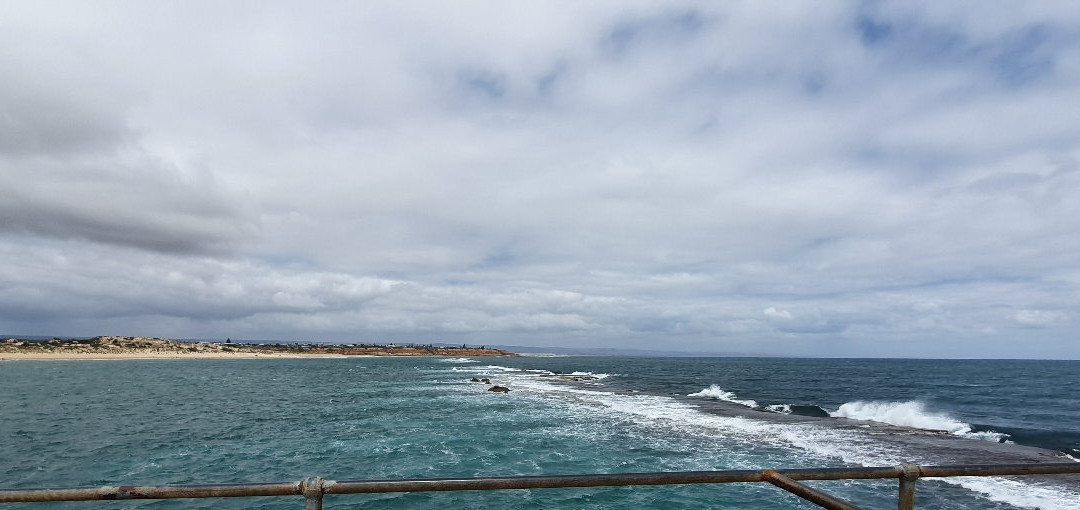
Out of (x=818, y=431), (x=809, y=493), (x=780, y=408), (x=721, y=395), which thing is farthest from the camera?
(x=721, y=395)

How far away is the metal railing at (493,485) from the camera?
10.9 feet

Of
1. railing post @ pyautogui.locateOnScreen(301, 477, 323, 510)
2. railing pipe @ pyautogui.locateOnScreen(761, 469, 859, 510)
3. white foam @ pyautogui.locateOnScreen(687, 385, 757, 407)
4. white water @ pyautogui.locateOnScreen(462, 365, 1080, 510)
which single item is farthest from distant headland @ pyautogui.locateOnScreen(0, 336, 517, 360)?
railing pipe @ pyautogui.locateOnScreen(761, 469, 859, 510)

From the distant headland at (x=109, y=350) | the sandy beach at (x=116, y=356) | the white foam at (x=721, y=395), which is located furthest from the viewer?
the distant headland at (x=109, y=350)

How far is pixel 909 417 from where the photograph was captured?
121 ft

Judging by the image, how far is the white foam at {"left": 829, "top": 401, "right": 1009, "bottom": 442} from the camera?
103 ft

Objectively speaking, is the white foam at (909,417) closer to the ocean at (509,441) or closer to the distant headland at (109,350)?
the ocean at (509,441)

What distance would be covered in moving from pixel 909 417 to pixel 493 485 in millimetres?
42908

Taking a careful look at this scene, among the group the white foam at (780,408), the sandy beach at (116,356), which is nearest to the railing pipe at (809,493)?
the white foam at (780,408)

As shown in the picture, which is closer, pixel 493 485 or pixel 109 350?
pixel 493 485

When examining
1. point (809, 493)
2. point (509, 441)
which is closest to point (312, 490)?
point (809, 493)

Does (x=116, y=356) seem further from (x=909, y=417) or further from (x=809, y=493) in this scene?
(x=809, y=493)

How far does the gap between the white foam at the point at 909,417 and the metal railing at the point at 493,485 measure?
→ 34.6 m

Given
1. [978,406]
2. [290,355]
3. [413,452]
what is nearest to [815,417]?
[978,406]

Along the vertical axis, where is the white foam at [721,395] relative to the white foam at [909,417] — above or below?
below
